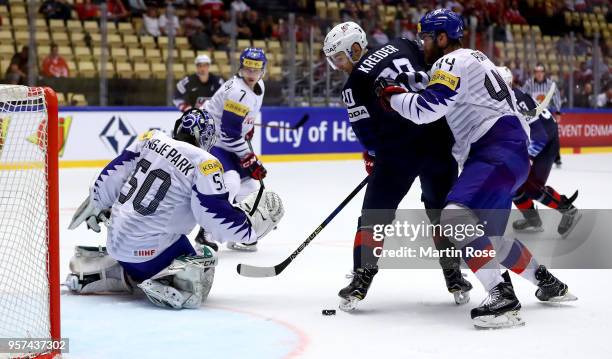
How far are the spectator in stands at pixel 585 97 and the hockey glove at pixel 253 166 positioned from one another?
10.4 meters

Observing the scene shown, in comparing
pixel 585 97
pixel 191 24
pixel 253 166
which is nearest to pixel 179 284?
pixel 253 166

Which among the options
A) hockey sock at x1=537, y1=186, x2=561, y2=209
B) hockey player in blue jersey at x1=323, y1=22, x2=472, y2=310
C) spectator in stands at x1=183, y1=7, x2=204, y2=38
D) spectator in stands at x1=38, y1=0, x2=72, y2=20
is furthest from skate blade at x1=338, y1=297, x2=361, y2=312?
spectator in stands at x1=183, y1=7, x2=204, y2=38

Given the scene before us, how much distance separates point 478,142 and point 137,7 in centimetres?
964

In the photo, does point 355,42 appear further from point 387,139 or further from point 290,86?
point 290,86

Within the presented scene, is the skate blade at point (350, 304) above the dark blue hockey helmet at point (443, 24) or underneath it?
underneath

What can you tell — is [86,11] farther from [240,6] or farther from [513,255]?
[513,255]

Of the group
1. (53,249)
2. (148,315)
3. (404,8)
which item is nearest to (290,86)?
(404,8)

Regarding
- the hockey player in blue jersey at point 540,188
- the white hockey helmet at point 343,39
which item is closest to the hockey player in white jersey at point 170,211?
the white hockey helmet at point 343,39

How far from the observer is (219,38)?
12.5m

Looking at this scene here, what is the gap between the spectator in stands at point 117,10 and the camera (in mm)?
12547

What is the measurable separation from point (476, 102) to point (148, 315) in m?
1.61

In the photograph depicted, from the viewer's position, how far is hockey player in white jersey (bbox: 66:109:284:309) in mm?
4117

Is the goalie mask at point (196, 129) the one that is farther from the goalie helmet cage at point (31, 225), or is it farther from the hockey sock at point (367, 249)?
the hockey sock at point (367, 249)

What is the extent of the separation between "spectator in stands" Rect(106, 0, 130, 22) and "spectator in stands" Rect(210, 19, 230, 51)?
1.14 metres
